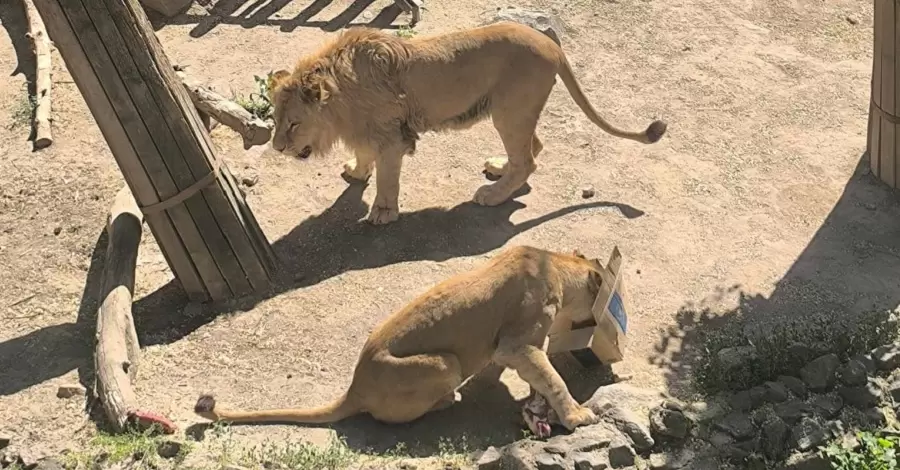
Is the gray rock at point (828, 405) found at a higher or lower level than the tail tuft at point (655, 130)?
lower

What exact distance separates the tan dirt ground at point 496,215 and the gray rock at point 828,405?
3.16 feet

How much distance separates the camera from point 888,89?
9336 mm

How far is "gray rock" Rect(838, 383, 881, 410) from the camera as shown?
669 cm

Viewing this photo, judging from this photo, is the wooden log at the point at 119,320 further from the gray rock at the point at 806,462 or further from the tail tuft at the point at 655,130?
the tail tuft at the point at 655,130

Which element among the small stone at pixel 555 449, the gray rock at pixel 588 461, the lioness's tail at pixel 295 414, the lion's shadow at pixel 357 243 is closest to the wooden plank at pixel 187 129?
the lion's shadow at pixel 357 243

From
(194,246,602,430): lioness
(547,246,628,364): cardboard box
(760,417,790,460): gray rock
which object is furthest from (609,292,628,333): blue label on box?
(760,417,790,460): gray rock

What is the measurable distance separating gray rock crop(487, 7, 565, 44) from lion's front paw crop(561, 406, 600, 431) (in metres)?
6.09

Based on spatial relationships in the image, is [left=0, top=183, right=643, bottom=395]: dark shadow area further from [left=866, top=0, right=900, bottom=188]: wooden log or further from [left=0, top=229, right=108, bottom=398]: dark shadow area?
[left=866, top=0, right=900, bottom=188]: wooden log

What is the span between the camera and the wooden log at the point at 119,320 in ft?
21.6

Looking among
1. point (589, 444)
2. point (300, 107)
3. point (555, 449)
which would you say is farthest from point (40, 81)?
point (589, 444)

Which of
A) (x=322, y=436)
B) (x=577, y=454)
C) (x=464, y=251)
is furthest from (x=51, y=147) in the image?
(x=577, y=454)

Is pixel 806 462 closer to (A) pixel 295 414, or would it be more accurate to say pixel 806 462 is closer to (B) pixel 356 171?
(A) pixel 295 414

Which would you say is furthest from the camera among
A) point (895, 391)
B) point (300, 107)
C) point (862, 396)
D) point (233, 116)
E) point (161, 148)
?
point (233, 116)

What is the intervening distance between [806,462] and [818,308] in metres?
2.07
